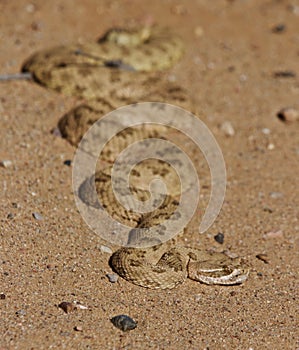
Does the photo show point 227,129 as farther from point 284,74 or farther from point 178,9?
point 178,9

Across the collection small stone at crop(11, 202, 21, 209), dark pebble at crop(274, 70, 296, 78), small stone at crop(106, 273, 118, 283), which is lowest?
small stone at crop(106, 273, 118, 283)

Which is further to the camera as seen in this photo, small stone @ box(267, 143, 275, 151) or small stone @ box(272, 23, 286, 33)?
small stone @ box(272, 23, 286, 33)

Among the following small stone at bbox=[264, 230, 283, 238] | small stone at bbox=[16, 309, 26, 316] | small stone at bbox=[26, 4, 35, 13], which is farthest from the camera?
small stone at bbox=[26, 4, 35, 13]

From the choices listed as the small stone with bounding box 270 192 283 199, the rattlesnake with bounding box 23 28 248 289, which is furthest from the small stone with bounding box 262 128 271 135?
the small stone with bounding box 270 192 283 199

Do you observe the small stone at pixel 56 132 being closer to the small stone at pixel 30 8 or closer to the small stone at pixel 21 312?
the small stone at pixel 21 312

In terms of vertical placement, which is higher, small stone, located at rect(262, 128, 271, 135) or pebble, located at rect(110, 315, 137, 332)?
small stone, located at rect(262, 128, 271, 135)

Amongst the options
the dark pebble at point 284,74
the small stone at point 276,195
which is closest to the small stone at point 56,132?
the small stone at point 276,195

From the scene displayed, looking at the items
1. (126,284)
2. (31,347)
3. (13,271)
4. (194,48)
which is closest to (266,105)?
(194,48)

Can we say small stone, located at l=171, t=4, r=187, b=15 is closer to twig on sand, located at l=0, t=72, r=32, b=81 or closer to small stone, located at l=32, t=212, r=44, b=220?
twig on sand, located at l=0, t=72, r=32, b=81
